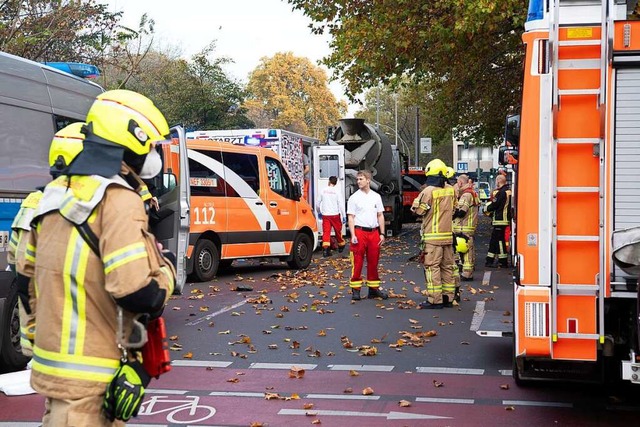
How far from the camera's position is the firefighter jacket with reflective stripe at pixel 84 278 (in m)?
3.33

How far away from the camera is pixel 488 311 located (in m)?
12.0

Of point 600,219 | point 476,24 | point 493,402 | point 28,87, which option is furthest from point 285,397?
point 476,24

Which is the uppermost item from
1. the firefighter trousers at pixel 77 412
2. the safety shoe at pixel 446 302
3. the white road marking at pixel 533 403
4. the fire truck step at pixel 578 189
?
the fire truck step at pixel 578 189

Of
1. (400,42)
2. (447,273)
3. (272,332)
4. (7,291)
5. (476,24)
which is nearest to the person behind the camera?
(7,291)

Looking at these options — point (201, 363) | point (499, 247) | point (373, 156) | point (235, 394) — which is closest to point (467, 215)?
point (499, 247)

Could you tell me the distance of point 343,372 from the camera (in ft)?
27.5

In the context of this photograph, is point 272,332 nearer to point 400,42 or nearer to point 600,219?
point 600,219

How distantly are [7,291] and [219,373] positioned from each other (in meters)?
2.05

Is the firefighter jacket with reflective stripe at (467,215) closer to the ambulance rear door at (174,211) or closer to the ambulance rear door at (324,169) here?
the ambulance rear door at (174,211)

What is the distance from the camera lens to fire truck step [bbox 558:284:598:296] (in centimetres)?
595

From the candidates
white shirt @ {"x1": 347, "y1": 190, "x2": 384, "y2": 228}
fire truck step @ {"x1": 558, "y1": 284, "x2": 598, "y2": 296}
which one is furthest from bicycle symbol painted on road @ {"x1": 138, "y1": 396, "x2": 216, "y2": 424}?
white shirt @ {"x1": 347, "y1": 190, "x2": 384, "y2": 228}

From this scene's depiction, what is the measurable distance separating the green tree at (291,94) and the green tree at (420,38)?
56637 millimetres

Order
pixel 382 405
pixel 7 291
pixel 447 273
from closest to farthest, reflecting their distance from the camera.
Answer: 1. pixel 382 405
2. pixel 7 291
3. pixel 447 273

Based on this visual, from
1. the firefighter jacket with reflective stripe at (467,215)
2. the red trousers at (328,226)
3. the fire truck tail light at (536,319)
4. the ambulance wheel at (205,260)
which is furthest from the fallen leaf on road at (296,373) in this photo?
the red trousers at (328,226)
